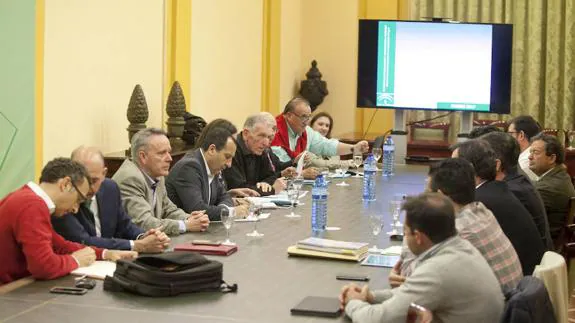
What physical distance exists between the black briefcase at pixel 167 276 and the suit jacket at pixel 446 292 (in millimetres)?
553

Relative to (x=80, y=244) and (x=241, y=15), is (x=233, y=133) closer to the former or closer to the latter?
(x=80, y=244)

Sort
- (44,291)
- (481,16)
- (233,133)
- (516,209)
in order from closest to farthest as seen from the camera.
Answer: (44,291) → (516,209) → (233,133) → (481,16)

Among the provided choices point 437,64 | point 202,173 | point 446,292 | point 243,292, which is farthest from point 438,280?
point 437,64

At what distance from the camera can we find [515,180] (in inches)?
Result: 196

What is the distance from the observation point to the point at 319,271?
151 inches

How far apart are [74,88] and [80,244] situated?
8.02 feet

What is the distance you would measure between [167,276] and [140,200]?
5.06ft

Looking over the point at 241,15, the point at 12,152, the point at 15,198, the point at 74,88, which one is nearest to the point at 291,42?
the point at 241,15

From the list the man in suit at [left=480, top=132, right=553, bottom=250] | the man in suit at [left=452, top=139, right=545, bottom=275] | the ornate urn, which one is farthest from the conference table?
the ornate urn

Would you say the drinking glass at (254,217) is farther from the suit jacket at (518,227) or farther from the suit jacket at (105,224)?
the suit jacket at (518,227)

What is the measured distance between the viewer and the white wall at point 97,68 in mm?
6027

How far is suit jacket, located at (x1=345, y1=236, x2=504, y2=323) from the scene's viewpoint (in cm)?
302

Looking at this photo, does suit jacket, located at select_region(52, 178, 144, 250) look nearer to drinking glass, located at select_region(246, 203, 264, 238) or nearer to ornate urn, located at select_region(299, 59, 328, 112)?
drinking glass, located at select_region(246, 203, 264, 238)

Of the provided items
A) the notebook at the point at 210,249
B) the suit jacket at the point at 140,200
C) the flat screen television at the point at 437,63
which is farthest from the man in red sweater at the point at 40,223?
the flat screen television at the point at 437,63
